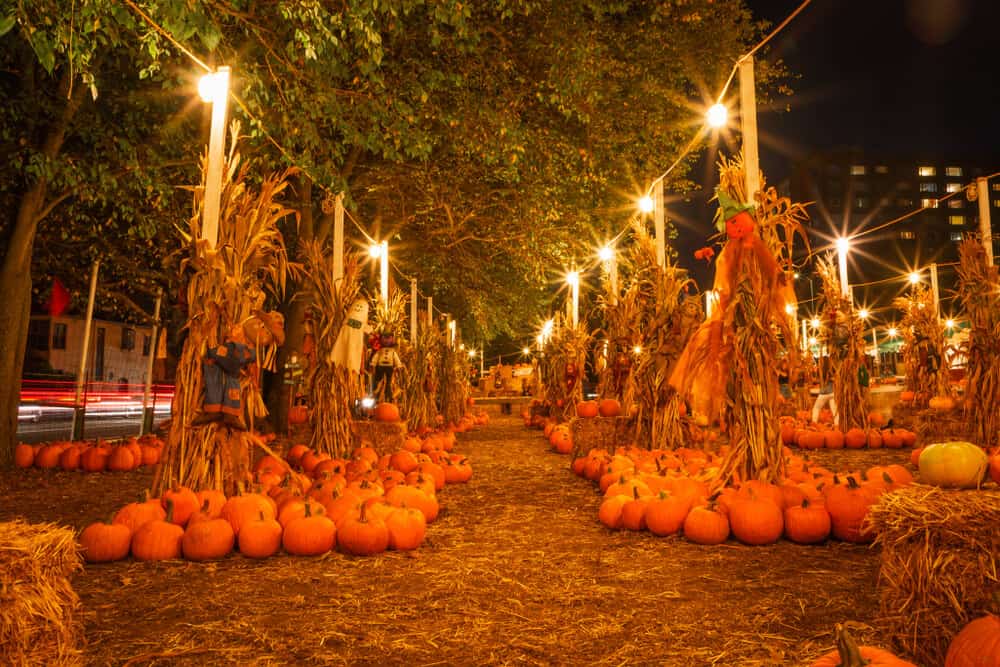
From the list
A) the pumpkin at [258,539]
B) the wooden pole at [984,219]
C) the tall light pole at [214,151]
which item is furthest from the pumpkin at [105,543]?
the wooden pole at [984,219]

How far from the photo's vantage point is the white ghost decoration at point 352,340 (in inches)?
295

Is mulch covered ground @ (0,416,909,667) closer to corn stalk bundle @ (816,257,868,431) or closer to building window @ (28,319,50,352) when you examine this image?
corn stalk bundle @ (816,257,868,431)

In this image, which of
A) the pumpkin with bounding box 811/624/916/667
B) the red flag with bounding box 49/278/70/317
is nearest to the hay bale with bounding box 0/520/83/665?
the pumpkin with bounding box 811/624/916/667

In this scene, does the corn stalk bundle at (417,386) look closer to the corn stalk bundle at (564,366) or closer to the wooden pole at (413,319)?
the wooden pole at (413,319)

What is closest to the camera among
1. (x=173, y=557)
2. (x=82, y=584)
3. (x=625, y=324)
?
(x=82, y=584)

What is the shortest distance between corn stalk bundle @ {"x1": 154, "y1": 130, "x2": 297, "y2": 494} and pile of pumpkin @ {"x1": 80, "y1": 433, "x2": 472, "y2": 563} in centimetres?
22

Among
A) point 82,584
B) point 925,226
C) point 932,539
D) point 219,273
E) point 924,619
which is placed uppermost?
point 925,226

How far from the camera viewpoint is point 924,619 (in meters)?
2.14

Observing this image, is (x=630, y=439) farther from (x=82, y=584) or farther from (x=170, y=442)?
(x=82, y=584)

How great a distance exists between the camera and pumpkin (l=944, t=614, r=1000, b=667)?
1777mm

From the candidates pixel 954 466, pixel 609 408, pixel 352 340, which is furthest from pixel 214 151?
pixel 609 408

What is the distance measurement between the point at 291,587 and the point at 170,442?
5.66ft

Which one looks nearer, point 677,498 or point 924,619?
point 924,619

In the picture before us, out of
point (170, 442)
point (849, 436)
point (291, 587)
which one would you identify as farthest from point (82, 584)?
point (849, 436)
